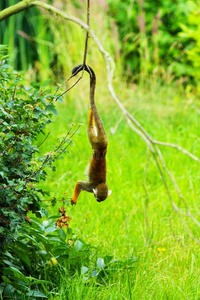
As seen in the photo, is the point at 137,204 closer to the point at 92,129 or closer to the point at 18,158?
the point at 18,158

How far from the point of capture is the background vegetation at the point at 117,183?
2324mm

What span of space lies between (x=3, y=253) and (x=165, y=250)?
109 centimetres

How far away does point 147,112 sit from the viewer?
210 inches

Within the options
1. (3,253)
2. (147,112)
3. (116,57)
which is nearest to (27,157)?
(3,253)

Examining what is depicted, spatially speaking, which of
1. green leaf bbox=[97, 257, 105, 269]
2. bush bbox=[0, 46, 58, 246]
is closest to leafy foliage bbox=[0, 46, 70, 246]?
bush bbox=[0, 46, 58, 246]

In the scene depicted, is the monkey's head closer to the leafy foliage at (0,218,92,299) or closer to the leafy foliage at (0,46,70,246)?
the leafy foliage at (0,46,70,246)

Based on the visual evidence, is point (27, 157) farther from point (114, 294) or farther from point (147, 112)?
point (147, 112)

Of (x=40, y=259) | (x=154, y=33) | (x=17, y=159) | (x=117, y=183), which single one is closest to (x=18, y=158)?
(x=17, y=159)

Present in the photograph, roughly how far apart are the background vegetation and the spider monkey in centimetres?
29

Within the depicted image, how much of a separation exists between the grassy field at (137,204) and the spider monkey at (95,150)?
349mm

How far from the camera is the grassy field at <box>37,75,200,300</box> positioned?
7.75ft

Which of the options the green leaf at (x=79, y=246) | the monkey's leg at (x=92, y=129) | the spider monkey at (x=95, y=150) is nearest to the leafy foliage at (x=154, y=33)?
the green leaf at (x=79, y=246)

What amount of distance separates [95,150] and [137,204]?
1.85 m

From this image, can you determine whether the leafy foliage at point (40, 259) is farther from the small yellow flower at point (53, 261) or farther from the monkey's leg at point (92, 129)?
the monkey's leg at point (92, 129)
